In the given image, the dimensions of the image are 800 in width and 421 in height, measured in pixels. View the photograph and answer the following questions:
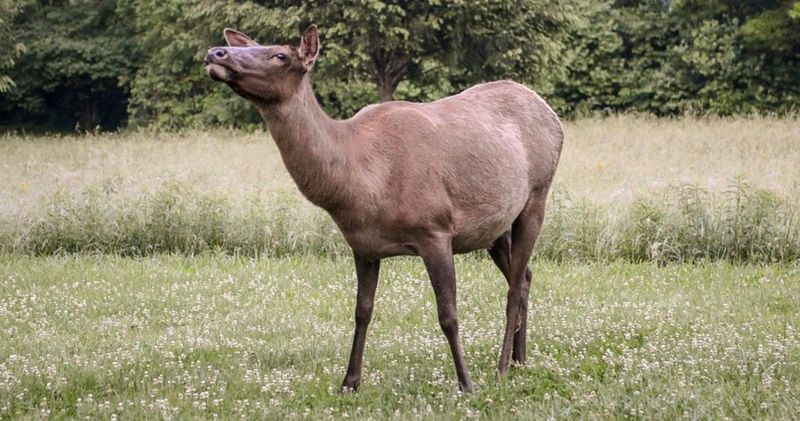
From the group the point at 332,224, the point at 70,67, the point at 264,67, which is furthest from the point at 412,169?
the point at 70,67

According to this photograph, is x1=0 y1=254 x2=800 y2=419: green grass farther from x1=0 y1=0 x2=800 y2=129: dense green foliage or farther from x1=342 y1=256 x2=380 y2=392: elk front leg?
x1=0 y1=0 x2=800 y2=129: dense green foliage

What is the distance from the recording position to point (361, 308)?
5.38 meters

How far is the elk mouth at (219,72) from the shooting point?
420 cm

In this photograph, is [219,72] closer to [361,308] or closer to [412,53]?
[361,308]

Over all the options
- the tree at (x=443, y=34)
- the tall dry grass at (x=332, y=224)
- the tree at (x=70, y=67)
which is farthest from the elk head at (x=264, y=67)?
the tree at (x=70, y=67)

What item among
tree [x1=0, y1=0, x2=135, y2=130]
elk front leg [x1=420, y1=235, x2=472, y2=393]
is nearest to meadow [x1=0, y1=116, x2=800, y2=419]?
elk front leg [x1=420, y1=235, x2=472, y2=393]

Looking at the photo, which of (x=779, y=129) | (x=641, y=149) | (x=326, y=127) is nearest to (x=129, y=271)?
(x=326, y=127)

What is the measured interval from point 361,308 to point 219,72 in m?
1.72

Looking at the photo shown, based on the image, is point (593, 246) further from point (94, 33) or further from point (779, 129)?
point (94, 33)

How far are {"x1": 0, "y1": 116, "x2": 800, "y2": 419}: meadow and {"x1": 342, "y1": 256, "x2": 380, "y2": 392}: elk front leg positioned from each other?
11 centimetres

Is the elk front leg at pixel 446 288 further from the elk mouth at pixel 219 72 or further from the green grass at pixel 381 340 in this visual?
the elk mouth at pixel 219 72

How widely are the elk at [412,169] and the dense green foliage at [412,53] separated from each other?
15.2m

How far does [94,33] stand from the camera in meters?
36.3

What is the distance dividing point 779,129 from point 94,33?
1023 inches
